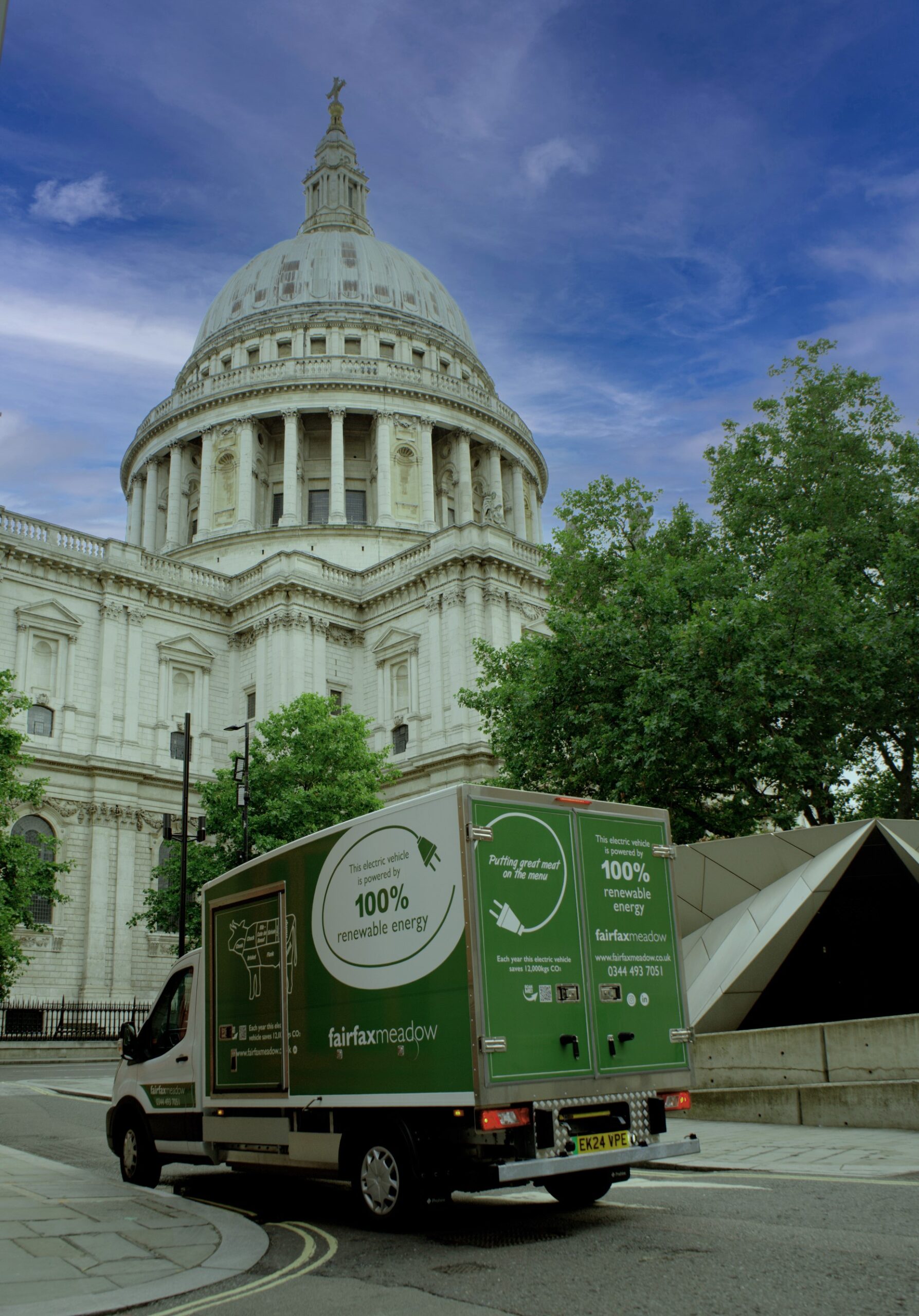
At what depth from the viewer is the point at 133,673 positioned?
4478cm

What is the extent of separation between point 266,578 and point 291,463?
14.6 meters

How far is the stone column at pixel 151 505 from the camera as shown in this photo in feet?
214

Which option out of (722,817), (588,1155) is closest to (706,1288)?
(588,1155)

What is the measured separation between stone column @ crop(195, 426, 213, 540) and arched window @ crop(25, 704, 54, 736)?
19.4 meters

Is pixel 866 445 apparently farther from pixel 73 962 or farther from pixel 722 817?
pixel 73 962

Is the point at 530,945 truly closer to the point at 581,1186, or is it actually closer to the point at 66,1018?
the point at 581,1186

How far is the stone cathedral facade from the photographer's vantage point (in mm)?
41906

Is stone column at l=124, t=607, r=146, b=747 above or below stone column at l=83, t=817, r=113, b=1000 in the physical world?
above

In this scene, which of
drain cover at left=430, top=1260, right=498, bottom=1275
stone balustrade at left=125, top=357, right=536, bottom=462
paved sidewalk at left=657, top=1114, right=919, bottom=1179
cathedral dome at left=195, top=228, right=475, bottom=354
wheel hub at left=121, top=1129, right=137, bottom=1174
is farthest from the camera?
cathedral dome at left=195, top=228, right=475, bottom=354

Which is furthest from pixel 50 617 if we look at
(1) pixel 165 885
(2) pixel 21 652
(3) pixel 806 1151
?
(3) pixel 806 1151

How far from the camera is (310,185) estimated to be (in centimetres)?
8562

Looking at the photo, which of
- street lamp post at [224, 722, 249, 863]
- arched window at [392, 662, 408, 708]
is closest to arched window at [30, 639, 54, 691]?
arched window at [392, 662, 408, 708]

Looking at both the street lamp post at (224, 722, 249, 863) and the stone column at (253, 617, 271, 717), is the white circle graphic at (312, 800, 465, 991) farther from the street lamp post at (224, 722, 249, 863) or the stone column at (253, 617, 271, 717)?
the stone column at (253, 617, 271, 717)

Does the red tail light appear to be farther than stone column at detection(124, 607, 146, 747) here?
No
